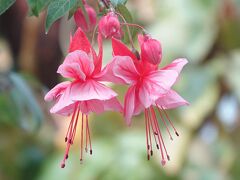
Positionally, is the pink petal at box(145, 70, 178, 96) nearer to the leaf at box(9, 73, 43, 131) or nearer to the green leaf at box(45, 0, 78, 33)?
the green leaf at box(45, 0, 78, 33)

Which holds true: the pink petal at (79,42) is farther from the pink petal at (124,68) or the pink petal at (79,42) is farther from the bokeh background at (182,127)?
the bokeh background at (182,127)

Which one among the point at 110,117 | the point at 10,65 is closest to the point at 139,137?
the point at 110,117

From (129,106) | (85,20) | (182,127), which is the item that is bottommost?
(182,127)

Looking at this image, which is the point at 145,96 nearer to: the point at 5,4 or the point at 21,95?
the point at 5,4

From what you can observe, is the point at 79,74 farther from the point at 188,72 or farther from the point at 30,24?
the point at 30,24

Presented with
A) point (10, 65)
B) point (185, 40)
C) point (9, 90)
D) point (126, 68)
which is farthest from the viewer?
point (10, 65)

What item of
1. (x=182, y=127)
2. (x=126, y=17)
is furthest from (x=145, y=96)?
(x=182, y=127)

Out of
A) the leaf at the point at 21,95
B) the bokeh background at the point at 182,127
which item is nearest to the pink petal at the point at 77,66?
the leaf at the point at 21,95
